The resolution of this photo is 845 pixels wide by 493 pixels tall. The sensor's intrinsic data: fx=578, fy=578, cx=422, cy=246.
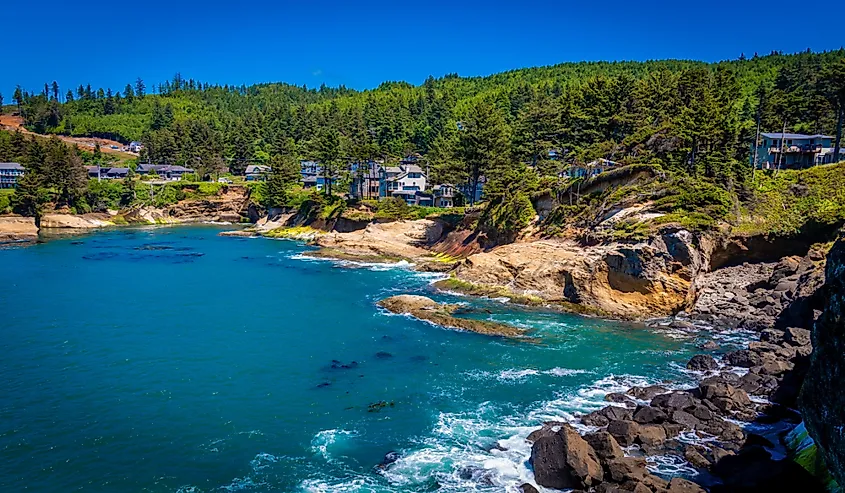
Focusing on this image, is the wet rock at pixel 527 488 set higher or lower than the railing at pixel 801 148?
lower

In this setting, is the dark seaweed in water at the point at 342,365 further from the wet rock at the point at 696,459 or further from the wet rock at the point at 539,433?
the wet rock at the point at 696,459

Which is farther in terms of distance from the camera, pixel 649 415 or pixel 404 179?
pixel 404 179

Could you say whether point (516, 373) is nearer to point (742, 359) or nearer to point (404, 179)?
point (742, 359)

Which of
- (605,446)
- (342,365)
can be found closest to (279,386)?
(342,365)

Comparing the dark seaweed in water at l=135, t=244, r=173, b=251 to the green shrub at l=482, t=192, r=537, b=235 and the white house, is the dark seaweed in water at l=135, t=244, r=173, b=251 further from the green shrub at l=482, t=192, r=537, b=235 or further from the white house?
the green shrub at l=482, t=192, r=537, b=235

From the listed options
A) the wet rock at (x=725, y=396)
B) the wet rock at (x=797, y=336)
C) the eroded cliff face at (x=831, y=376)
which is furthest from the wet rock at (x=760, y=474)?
the wet rock at (x=797, y=336)

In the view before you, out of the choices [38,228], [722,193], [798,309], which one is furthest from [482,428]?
[38,228]
